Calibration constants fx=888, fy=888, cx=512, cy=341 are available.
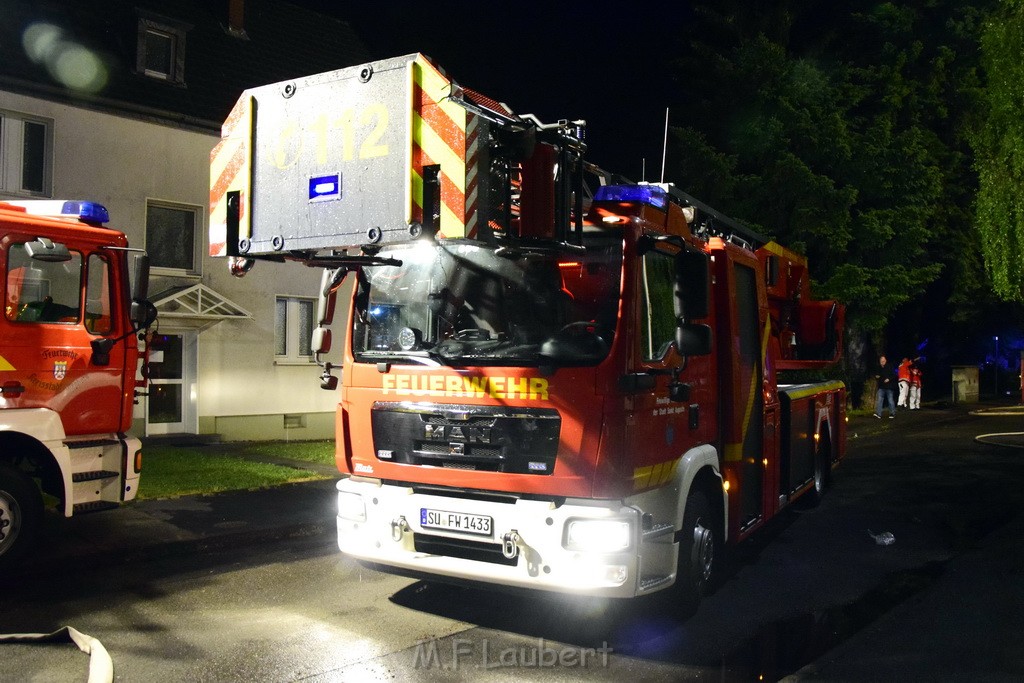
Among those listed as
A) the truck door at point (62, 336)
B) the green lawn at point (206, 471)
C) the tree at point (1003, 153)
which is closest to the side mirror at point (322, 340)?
the truck door at point (62, 336)

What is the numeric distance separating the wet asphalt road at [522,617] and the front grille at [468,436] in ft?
3.54

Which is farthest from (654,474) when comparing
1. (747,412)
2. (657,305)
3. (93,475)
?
(93,475)

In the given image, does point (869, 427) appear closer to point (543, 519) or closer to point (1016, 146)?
point (1016, 146)

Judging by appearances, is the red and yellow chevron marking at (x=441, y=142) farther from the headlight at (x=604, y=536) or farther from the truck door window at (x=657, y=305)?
the headlight at (x=604, y=536)

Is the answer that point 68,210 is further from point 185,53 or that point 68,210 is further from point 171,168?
point 185,53

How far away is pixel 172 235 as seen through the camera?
54.2 feet

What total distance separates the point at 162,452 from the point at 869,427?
15.7 metres

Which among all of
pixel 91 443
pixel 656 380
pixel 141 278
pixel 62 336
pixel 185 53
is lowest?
pixel 91 443

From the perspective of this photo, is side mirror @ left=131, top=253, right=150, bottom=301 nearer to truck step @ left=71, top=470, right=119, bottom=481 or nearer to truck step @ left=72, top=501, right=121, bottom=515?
truck step @ left=71, top=470, right=119, bottom=481

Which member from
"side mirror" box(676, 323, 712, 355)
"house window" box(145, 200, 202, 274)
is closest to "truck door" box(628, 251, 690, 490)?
"side mirror" box(676, 323, 712, 355)

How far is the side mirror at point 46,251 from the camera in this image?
22.0ft

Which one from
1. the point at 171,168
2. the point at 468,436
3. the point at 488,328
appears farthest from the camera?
the point at 171,168

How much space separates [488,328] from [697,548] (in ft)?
6.58

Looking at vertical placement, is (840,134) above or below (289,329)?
above
